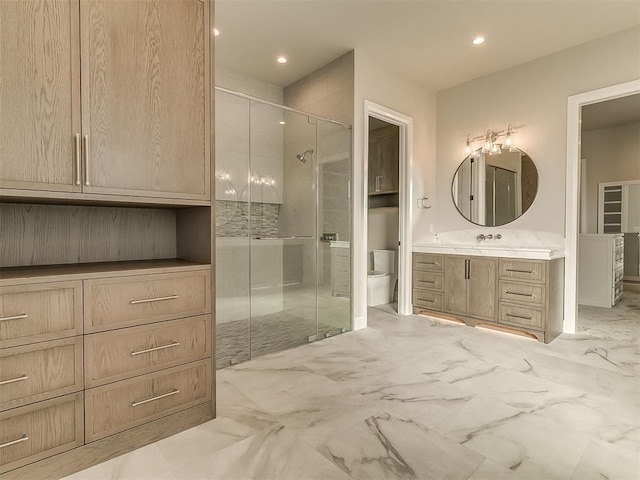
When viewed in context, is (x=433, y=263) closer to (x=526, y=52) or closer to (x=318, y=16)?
(x=526, y=52)

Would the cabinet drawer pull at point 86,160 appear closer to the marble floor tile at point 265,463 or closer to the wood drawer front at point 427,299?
the marble floor tile at point 265,463

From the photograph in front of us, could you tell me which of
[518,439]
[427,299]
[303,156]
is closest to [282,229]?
[303,156]

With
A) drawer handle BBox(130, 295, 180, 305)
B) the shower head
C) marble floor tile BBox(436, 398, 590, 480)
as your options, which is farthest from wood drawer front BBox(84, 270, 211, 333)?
the shower head

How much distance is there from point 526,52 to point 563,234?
1.86 m

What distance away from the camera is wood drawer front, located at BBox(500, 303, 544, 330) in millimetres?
3162

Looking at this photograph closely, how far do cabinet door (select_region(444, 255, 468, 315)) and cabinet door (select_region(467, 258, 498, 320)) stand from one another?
0.07 m

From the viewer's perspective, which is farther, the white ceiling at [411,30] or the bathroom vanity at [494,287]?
the bathroom vanity at [494,287]

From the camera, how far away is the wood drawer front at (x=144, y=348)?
149cm

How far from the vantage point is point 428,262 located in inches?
158

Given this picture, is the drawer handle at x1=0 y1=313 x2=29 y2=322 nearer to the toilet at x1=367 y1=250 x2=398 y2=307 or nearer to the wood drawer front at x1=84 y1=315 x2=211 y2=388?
the wood drawer front at x1=84 y1=315 x2=211 y2=388

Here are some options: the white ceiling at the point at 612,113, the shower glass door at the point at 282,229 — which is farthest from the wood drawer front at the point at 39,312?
the white ceiling at the point at 612,113

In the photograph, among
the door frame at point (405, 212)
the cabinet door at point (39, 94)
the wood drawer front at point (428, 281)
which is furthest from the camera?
the door frame at point (405, 212)

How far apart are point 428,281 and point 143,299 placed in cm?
320

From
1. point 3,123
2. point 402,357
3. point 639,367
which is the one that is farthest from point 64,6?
point 639,367
